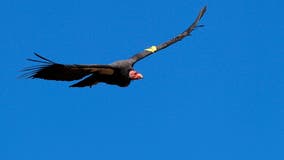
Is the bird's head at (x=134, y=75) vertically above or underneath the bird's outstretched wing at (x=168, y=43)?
underneath

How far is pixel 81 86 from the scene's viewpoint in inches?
904

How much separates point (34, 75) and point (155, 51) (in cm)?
578

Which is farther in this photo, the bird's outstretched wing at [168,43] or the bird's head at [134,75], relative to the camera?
the bird's outstretched wing at [168,43]

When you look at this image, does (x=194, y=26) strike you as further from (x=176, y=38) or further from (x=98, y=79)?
(x=98, y=79)

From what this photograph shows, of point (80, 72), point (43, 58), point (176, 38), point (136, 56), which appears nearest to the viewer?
point (43, 58)

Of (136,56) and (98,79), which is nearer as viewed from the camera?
(98,79)

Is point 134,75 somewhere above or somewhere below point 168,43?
below

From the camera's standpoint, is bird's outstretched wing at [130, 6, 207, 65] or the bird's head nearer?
the bird's head

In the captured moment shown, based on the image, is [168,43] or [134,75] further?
[168,43]

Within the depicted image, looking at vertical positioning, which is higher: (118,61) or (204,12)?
(204,12)

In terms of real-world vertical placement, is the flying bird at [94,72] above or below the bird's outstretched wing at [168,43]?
below

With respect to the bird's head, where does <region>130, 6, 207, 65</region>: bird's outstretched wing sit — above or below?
above

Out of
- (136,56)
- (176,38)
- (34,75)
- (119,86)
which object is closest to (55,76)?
(34,75)

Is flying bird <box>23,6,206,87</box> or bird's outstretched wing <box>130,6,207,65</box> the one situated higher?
bird's outstretched wing <box>130,6,207,65</box>
